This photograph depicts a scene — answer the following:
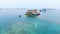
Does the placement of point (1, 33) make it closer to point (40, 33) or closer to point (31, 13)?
point (40, 33)

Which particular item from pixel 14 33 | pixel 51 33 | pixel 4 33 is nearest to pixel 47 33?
pixel 51 33

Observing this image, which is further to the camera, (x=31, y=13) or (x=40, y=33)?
(x=31, y=13)

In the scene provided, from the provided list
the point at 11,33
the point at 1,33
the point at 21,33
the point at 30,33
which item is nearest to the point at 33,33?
the point at 30,33

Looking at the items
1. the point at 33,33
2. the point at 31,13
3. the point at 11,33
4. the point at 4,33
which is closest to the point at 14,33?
the point at 11,33

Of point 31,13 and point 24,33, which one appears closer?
point 24,33

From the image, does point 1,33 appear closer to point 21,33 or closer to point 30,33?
point 21,33

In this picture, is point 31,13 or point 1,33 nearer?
point 1,33

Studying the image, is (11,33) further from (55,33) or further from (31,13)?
(31,13)
